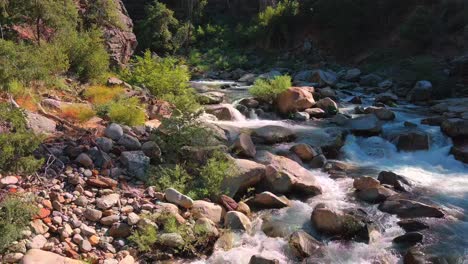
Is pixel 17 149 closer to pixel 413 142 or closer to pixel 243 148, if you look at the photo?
pixel 243 148

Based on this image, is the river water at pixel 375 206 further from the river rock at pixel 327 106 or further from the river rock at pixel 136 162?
the river rock at pixel 136 162

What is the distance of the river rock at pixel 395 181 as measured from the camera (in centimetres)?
767

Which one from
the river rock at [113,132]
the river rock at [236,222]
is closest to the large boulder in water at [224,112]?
the river rock at [113,132]

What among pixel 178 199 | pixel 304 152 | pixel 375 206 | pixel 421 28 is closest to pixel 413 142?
pixel 304 152

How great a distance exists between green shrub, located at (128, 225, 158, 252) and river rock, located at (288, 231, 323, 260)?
1711mm

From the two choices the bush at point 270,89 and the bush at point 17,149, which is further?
the bush at point 270,89

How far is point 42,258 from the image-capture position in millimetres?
4379

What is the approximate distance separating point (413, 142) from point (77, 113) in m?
7.44

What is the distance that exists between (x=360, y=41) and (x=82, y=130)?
2055cm

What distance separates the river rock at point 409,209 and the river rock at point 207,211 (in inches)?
103

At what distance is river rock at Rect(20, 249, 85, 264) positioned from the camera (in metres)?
4.31

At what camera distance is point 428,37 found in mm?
20641

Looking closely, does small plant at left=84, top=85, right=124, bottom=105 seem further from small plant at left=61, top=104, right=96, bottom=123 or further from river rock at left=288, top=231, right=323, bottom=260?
river rock at left=288, top=231, right=323, bottom=260

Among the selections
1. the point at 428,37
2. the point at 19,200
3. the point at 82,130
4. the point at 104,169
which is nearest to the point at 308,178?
the point at 104,169
